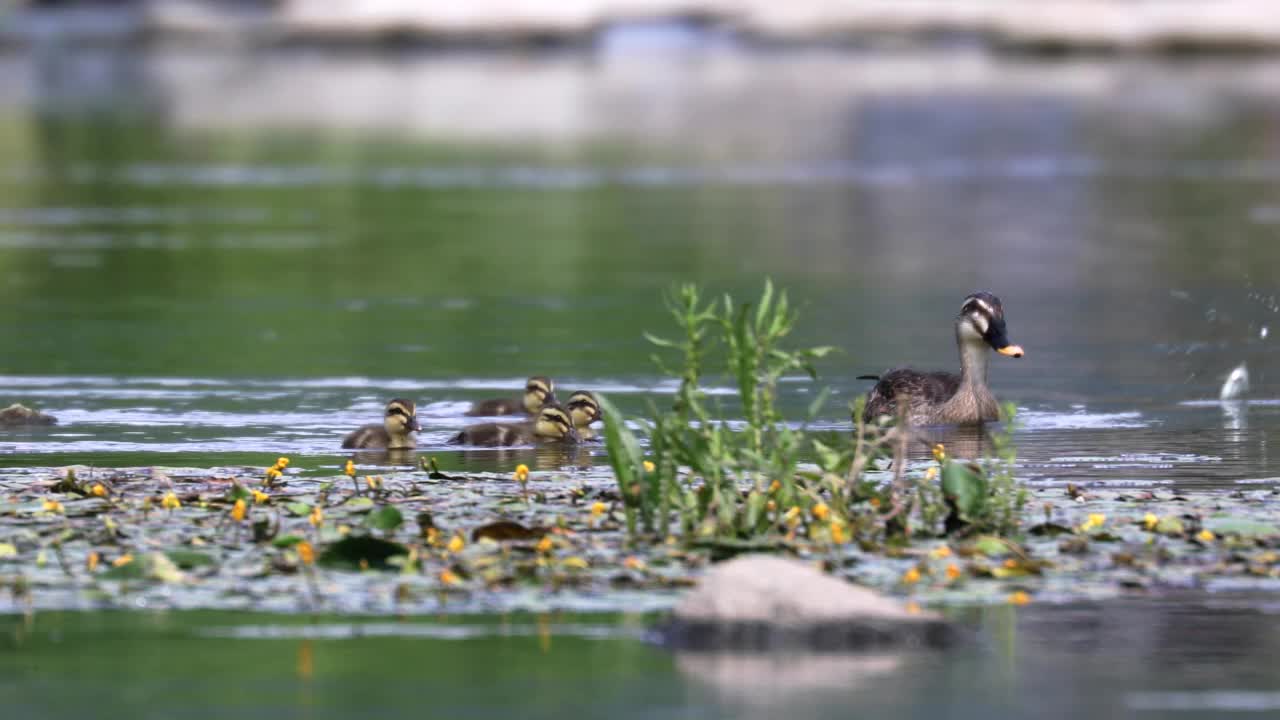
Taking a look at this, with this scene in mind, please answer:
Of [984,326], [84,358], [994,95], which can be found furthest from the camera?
[994,95]

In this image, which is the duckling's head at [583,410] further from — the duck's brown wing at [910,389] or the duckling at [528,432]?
the duck's brown wing at [910,389]

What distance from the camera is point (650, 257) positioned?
2286 cm

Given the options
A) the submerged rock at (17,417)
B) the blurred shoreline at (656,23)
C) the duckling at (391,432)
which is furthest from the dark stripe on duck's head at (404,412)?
the blurred shoreline at (656,23)

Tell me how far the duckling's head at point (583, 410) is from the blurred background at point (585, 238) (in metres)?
0.73

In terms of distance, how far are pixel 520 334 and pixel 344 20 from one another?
7392cm

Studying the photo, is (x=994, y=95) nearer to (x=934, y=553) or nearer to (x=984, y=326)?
(x=984, y=326)

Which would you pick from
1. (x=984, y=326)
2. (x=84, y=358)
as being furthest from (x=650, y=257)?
(x=984, y=326)

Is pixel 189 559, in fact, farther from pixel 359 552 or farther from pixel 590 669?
pixel 590 669

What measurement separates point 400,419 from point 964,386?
2.94m

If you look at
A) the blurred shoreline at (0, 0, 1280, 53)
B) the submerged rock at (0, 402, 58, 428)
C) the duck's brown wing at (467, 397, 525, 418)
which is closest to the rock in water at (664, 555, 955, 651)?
the duck's brown wing at (467, 397, 525, 418)

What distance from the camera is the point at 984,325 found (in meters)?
13.5

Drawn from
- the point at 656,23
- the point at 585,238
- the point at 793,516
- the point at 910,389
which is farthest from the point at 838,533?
the point at 656,23

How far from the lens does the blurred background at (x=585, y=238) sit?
49.4ft

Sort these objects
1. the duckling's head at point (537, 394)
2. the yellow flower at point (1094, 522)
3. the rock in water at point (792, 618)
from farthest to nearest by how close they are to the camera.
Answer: the duckling's head at point (537, 394), the yellow flower at point (1094, 522), the rock in water at point (792, 618)
